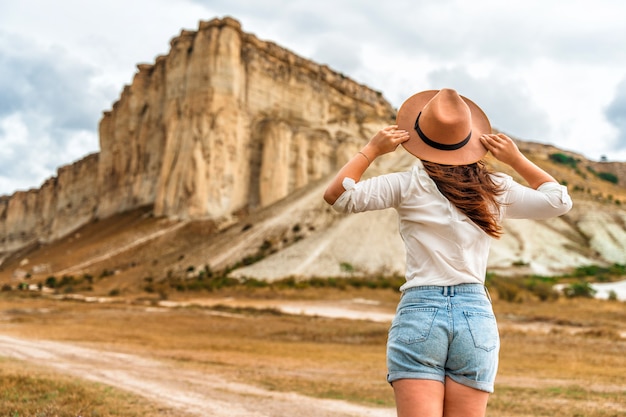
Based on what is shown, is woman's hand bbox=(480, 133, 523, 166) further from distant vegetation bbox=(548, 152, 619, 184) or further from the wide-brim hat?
distant vegetation bbox=(548, 152, 619, 184)

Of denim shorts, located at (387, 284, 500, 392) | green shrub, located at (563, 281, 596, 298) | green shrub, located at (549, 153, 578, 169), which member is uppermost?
green shrub, located at (549, 153, 578, 169)

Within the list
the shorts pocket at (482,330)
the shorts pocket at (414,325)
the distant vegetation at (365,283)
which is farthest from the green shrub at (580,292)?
the shorts pocket at (414,325)

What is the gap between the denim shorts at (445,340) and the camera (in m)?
3.04

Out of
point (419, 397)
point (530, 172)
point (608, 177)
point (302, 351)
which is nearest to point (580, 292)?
point (302, 351)

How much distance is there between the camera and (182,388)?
11.4 metres

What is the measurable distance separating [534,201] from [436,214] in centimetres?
55

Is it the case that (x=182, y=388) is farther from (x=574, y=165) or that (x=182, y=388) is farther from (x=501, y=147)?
(x=574, y=165)

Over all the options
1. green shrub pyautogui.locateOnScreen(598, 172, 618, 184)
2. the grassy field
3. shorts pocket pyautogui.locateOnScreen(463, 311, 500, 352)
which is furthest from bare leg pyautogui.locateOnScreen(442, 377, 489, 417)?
green shrub pyautogui.locateOnScreen(598, 172, 618, 184)

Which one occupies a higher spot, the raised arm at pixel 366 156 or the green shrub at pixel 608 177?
the green shrub at pixel 608 177

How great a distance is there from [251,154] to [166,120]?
994cm

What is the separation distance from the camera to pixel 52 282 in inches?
2212

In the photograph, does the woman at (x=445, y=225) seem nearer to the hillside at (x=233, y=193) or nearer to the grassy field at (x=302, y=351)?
the grassy field at (x=302, y=351)

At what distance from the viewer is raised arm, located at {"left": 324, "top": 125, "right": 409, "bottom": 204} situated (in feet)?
11.3

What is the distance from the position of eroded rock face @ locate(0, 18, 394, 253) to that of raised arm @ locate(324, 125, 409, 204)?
6298 cm
